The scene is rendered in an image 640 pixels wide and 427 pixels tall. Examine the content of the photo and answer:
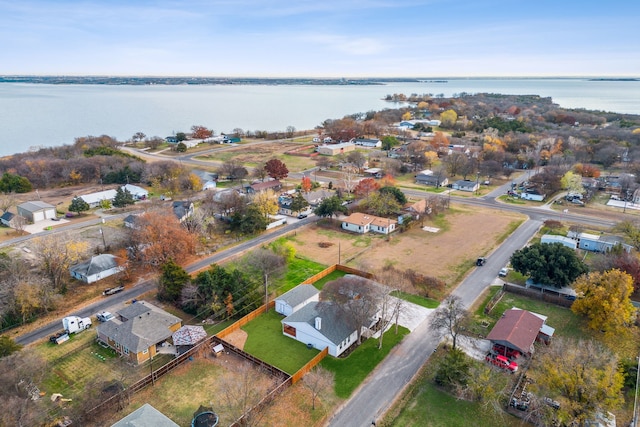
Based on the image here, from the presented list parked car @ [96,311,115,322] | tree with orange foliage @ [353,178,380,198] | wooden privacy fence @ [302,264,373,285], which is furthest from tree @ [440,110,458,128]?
parked car @ [96,311,115,322]

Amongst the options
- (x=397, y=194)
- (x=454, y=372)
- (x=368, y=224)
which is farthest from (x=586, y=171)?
(x=454, y=372)

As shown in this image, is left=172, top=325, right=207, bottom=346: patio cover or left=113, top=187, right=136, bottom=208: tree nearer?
left=172, top=325, right=207, bottom=346: patio cover

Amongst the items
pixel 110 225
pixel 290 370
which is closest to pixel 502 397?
pixel 290 370

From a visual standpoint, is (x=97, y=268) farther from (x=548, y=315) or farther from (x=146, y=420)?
(x=548, y=315)

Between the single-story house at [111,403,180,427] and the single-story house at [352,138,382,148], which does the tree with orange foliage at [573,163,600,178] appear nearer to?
the single-story house at [352,138,382,148]

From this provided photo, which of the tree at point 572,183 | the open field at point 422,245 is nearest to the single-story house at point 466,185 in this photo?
the tree at point 572,183

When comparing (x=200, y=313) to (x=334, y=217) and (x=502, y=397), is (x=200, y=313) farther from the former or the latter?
(x=334, y=217)

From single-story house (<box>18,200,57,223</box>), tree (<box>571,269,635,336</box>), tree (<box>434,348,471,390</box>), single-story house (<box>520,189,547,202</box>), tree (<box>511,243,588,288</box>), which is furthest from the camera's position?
single-story house (<box>520,189,547,202</box>)
